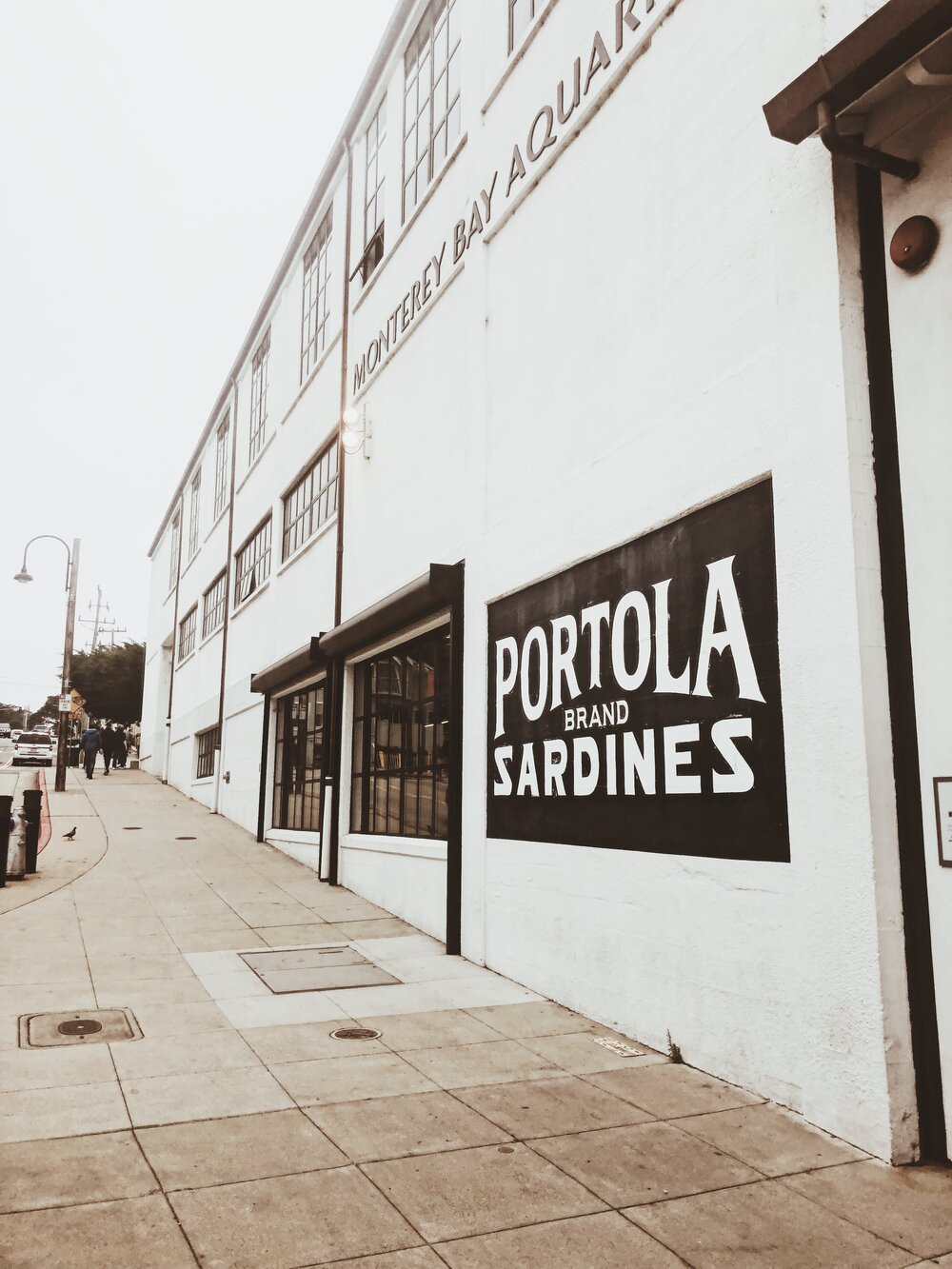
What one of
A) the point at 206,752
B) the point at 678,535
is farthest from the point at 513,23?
the point at 206,752

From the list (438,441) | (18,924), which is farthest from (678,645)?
(18,924)

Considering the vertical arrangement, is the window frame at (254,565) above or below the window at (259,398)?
below

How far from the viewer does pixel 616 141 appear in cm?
727

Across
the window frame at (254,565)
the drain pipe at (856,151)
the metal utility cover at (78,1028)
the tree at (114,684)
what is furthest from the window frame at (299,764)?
the tree at (114,684)

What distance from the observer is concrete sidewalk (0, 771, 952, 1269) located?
3535 mm

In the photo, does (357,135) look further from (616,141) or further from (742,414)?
(742,414)

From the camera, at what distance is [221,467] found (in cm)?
2428

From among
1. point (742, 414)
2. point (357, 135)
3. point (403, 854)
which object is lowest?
point (403, 854)

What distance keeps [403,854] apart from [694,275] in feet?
22.4

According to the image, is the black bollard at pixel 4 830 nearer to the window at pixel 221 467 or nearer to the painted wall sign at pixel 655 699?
the painted wall sign at pixel 655 699

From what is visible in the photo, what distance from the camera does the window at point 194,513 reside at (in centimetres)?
2806

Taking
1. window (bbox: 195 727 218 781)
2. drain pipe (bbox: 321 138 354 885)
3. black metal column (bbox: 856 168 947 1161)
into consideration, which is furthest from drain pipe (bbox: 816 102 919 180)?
window (bbox: 195 727 218 781)

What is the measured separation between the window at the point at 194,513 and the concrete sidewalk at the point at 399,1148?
21631 mm

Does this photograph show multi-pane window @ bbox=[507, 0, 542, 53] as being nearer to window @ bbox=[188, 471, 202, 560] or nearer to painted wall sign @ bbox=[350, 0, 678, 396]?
painted wall sign @ bbox=[350, 0, 678, 396]
